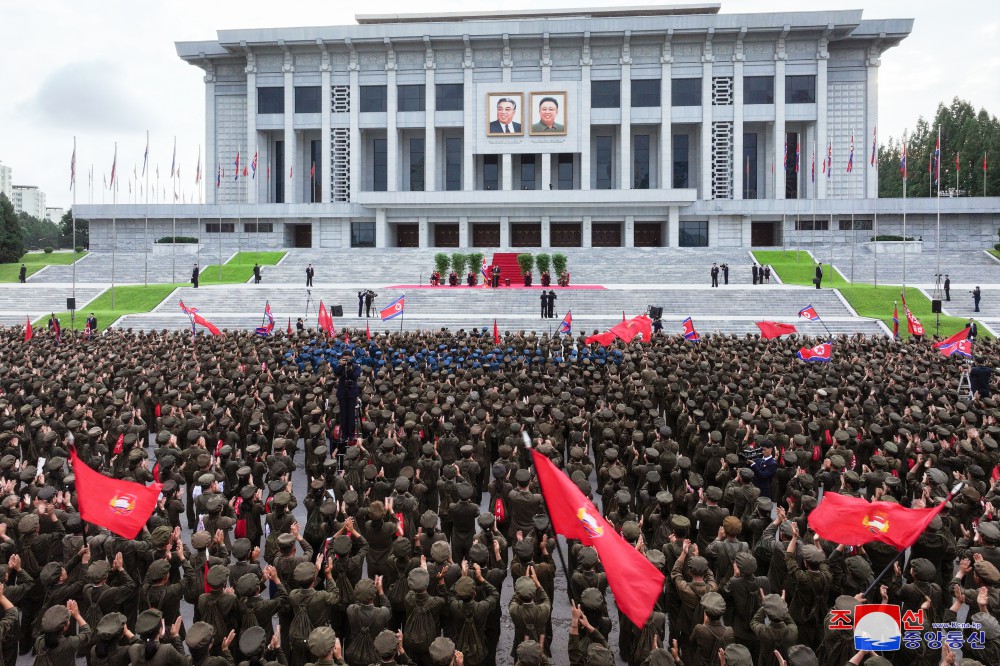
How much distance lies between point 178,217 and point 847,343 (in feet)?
165

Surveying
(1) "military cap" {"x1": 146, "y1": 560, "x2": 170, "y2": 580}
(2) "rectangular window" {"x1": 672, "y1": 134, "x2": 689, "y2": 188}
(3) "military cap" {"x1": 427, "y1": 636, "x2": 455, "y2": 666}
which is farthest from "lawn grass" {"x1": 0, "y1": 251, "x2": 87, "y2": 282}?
(2) "rectangular window" {"x1": 672, "y1": 134, "x2": 689, "y2": 188}

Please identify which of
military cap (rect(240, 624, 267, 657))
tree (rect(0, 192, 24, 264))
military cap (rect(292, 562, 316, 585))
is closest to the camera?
military cap (rect(240, 624, 267, 657))

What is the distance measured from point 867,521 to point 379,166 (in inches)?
2292

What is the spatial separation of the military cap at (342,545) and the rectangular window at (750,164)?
5613cm

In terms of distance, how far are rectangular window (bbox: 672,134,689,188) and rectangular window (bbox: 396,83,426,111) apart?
72.8 ft

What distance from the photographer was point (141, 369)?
45.3ft

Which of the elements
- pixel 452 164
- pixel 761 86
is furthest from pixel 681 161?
pixel 452 164

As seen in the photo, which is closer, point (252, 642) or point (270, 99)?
point (252, 642)

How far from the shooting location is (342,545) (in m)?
5.61

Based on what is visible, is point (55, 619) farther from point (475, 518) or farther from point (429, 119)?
point (429, 119)

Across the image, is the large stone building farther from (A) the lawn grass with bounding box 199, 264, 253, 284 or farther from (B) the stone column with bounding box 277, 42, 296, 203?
(A) the lawn grass with bounding box 199, 264, 253, 284

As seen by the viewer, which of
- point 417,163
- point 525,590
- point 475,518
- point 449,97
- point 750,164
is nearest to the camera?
point 525,590

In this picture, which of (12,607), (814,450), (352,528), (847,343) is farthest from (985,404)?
(12,607)

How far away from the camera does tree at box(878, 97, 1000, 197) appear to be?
5662cm
